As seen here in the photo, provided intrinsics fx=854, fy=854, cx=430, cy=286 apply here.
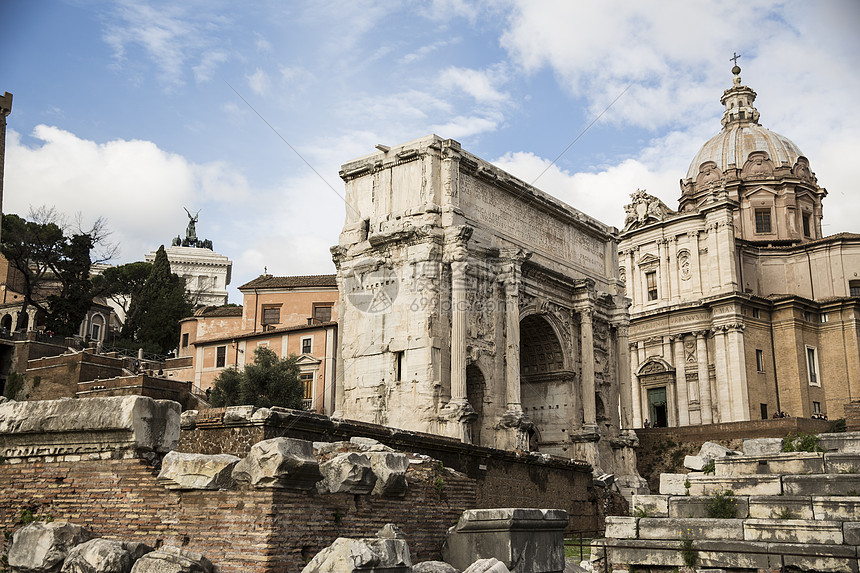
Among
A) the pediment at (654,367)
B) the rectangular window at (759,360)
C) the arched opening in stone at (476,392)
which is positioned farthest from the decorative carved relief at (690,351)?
the arched opening in stone at (476,392)

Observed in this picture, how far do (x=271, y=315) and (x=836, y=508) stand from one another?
116 feet

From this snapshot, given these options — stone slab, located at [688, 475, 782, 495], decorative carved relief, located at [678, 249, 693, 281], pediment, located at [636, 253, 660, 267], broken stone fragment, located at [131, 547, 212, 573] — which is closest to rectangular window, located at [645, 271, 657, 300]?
pediment, located at [636, 253, 660, 267]

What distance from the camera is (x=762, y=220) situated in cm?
4672

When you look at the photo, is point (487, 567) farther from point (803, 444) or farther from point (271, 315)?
point (271, 315)

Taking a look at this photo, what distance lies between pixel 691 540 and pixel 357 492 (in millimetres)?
4852

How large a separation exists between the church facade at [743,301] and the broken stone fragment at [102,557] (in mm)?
34689

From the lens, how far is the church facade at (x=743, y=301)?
3972cm

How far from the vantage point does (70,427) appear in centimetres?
824

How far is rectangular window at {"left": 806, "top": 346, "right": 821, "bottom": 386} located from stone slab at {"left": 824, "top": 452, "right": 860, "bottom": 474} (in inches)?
1268

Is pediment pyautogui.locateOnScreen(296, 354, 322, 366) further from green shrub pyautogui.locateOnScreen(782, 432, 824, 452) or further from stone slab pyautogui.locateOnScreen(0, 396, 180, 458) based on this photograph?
stone slab pyautogui.locateOnScreen(0, 396, 180, 458)

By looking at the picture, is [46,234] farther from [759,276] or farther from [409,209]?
[759,276]

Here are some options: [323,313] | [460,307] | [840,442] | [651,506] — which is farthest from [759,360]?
[651,506]

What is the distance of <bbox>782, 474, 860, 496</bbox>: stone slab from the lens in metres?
10.4

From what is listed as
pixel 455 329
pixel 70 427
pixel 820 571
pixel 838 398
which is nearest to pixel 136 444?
pixel 70 427
